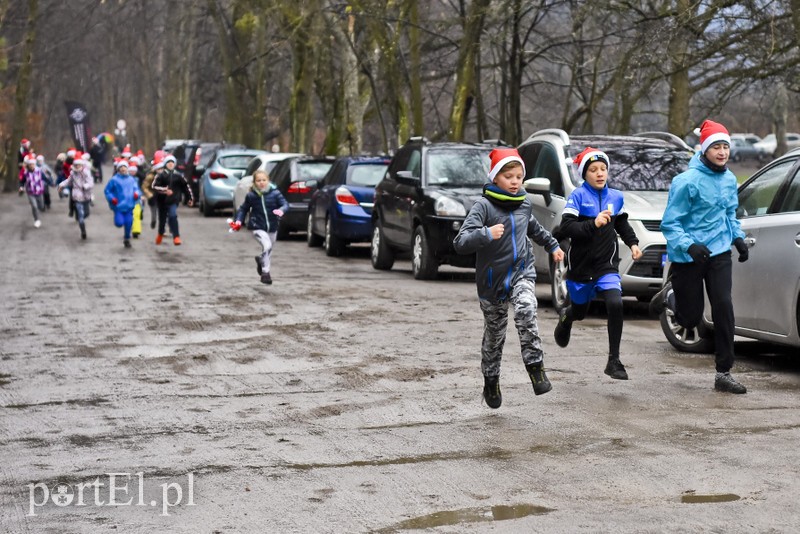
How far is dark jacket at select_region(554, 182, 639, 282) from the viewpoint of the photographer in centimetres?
937

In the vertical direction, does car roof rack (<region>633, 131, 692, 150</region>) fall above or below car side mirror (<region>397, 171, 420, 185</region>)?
above

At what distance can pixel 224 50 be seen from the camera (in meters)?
50.6

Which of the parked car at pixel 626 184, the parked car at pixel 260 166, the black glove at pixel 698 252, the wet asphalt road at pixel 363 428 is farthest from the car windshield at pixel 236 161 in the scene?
the black glove at pixel 698 252

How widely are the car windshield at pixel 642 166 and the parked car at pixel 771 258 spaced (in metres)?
3.68

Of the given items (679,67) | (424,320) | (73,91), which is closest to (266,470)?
(424,320)

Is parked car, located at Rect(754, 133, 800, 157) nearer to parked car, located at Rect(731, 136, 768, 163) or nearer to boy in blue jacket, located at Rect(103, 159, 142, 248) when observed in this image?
parked car, located at Rect(731, 136, 768, 163)

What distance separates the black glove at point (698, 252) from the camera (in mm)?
9016

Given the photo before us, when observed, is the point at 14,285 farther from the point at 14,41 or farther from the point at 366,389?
the point at 14,41

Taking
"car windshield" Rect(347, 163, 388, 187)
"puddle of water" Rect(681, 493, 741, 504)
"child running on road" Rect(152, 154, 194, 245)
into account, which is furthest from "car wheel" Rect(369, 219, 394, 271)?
"puddle of water" Rect(681, 493, 741, 504)

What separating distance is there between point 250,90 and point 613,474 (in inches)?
1934

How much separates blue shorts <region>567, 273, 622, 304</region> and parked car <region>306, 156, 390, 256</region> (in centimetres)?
1250

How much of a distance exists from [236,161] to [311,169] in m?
7.83

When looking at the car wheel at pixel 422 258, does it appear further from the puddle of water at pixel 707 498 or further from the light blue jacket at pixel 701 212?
the puddle of water at pixel 707 498

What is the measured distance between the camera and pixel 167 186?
24.9m
